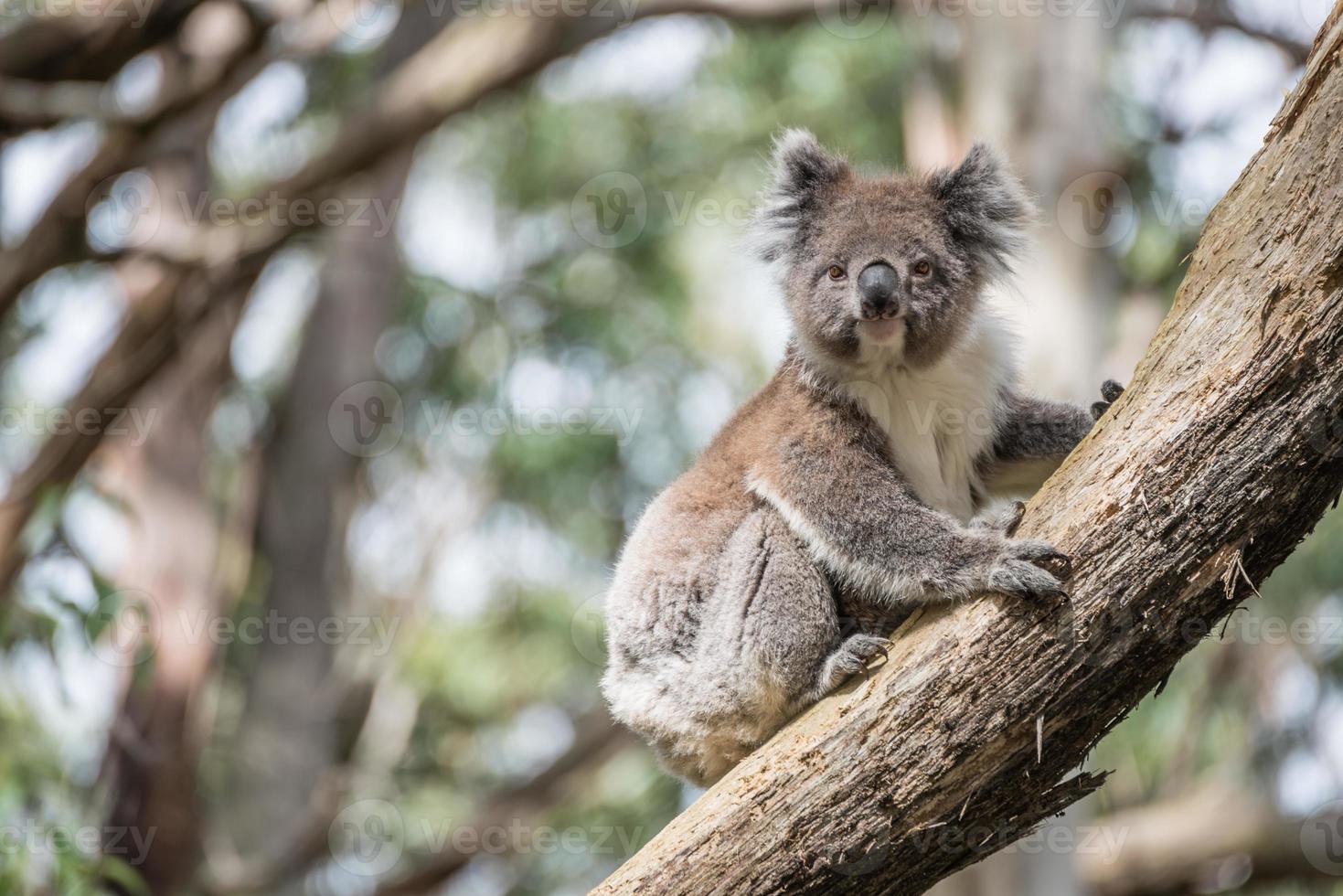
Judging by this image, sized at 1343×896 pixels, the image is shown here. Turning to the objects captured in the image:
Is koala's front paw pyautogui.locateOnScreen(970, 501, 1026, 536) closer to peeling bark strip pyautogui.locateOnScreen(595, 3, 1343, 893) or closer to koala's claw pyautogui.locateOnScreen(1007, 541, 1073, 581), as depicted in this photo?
peeling bark strip pyautogui.locateOnScreen(595, 3, 1343, 893)

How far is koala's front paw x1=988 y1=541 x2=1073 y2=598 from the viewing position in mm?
3252

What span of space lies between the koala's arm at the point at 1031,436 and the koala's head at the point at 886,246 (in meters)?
0.35

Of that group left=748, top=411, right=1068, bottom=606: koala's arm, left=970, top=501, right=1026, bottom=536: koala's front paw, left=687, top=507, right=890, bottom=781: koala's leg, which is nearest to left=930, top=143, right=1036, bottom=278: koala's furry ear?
left=748, top=411, right=1068, bottom=606: koala's arm

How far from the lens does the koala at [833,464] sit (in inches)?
158

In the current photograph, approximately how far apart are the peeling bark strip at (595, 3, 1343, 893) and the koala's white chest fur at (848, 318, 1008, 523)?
744mm

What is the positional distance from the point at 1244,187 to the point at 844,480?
4.56 feet

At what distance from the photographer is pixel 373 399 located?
1414 cm

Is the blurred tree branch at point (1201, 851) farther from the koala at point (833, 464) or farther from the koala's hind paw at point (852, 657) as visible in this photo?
the koala's hind paw at point (852, 657)

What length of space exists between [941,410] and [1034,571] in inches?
46.2

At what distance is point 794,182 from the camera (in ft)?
15.2

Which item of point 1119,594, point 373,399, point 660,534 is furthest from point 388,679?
point 1119,594

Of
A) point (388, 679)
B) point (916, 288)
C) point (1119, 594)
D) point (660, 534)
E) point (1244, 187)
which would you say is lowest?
point (388, 679)

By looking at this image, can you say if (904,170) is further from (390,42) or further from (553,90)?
(553,90)

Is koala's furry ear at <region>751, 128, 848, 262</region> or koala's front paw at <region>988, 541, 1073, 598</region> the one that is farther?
koala's furry ear at <region>751, 128, 848, 262</region>
